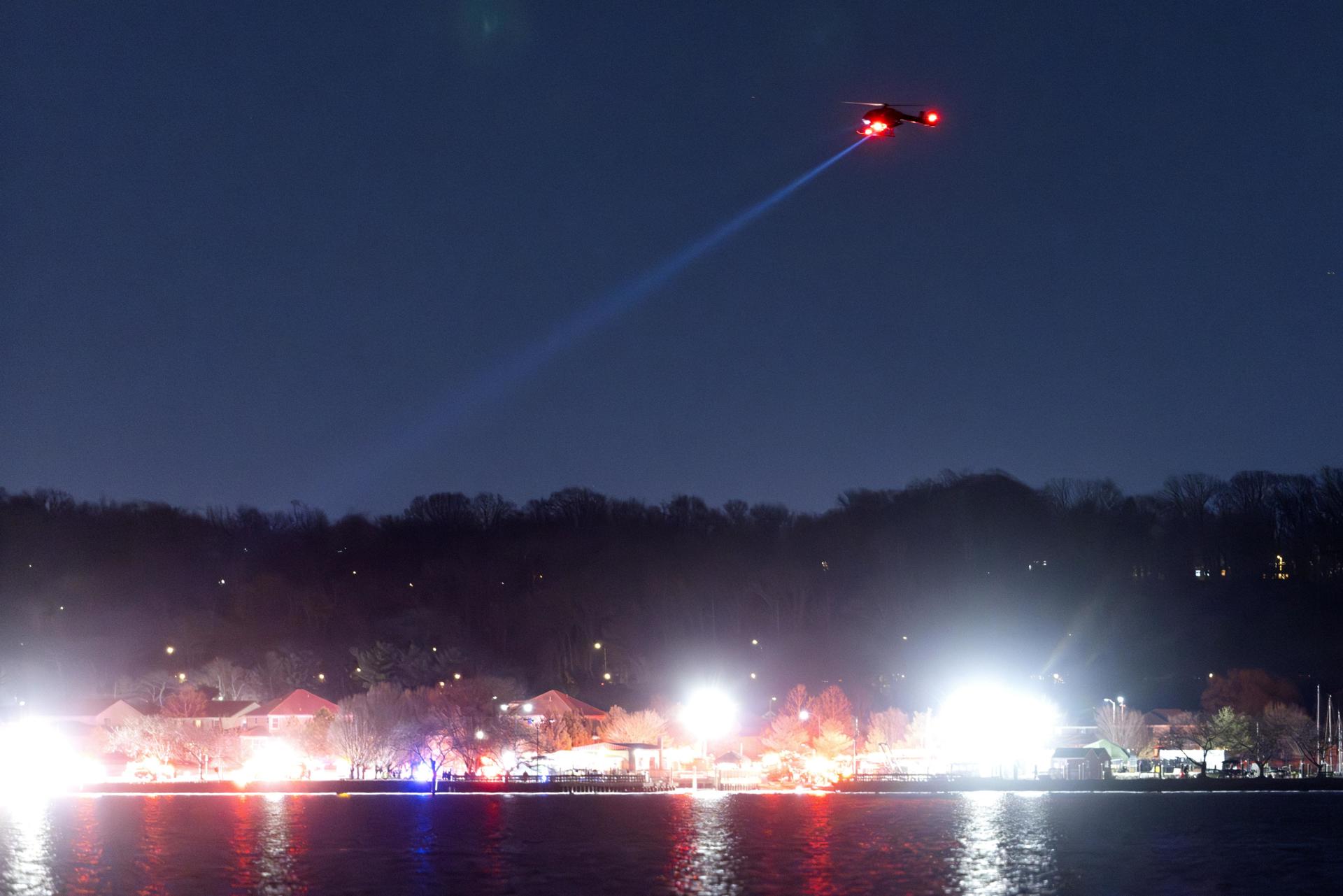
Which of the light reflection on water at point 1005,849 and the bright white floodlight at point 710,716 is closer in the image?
the light reflection on water at point 1005,849

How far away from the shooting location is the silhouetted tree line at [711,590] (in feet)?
339

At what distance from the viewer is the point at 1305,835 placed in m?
53.0

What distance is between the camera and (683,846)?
162 feet

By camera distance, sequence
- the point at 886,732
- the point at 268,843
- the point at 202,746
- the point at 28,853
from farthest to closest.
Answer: the point at 886,732 < the point at 202,746 < the point at 268,843 < the point at 28,853

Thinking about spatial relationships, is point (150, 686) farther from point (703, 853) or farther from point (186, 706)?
point (703, 853)

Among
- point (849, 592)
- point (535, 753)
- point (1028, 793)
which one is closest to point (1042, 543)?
point (849, 592)

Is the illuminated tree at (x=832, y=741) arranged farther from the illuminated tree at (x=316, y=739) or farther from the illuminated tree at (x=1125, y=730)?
the illuminated tree at (x=316, y=739)

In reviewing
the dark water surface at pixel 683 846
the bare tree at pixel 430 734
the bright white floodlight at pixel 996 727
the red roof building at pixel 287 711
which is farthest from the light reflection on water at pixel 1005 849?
the red roof building at pixel 287 711

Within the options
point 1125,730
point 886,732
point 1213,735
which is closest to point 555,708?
point 886,732

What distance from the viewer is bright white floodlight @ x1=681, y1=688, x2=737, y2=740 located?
277ft

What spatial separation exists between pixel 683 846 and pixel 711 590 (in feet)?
214

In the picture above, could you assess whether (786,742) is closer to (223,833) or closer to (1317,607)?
(223,833)

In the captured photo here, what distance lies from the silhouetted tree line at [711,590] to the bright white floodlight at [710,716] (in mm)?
8544

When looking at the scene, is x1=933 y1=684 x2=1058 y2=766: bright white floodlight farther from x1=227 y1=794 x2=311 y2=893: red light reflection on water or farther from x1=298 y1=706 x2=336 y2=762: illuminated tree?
x1=227 y1=794 x2=311 y2=893: red light reflection on water
